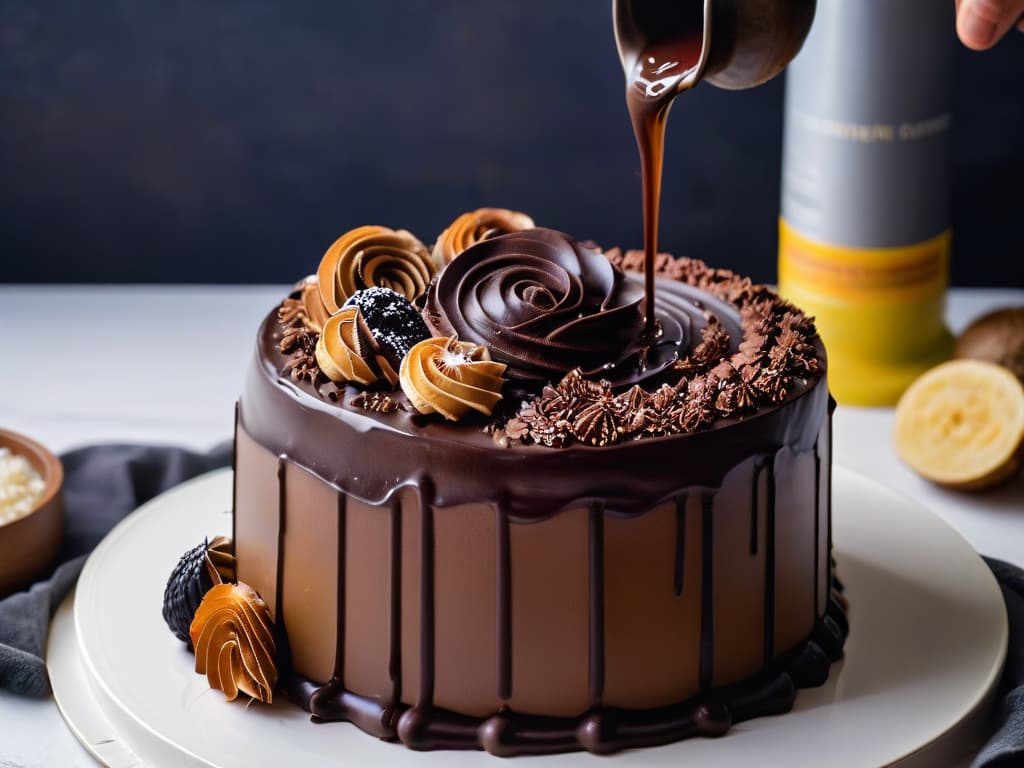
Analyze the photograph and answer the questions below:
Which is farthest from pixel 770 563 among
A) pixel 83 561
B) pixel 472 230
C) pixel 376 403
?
pixel 83 561

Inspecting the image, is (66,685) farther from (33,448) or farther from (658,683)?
(658,683)

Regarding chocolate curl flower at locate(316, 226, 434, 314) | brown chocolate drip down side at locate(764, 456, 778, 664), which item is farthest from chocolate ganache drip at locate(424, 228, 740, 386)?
brown chocolate drip down side at locate(764, 456, 778, 664)

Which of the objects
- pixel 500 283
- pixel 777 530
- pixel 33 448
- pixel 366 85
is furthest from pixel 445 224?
pixel 777 530

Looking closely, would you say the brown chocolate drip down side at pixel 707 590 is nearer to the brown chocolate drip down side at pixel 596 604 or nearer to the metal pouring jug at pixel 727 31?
the brown chocolate drip down side at pixel 596 604

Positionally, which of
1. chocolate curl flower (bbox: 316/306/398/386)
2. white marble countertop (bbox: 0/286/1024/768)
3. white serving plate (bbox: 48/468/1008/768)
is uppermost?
chocolate curl flower (bbox: 316/306/398/386)

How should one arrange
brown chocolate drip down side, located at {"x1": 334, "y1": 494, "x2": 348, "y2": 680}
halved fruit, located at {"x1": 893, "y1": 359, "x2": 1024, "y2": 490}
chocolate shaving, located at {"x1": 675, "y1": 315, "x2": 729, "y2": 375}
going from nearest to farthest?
brown chocolate drip down side, located at {"x1": 334, "y1": 494, "x2": 348, "y2": 680}
chocolate shaving, located at {"x1": 675, "y1": 315, "x2": 729, "y2": 375}
halved fruit, located at {"x1": 893, "y1": 359, "x2": 1024, "y2": 490}

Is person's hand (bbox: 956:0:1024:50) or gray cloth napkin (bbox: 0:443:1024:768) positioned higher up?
person's hand (bbox: 956:0:1024:50)

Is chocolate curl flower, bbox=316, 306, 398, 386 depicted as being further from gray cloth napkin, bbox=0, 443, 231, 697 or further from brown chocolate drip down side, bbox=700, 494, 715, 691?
gray cloth napkin, bbox=0, 443, 231, 697

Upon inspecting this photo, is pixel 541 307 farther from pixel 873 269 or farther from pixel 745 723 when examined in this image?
pixel 873 269
